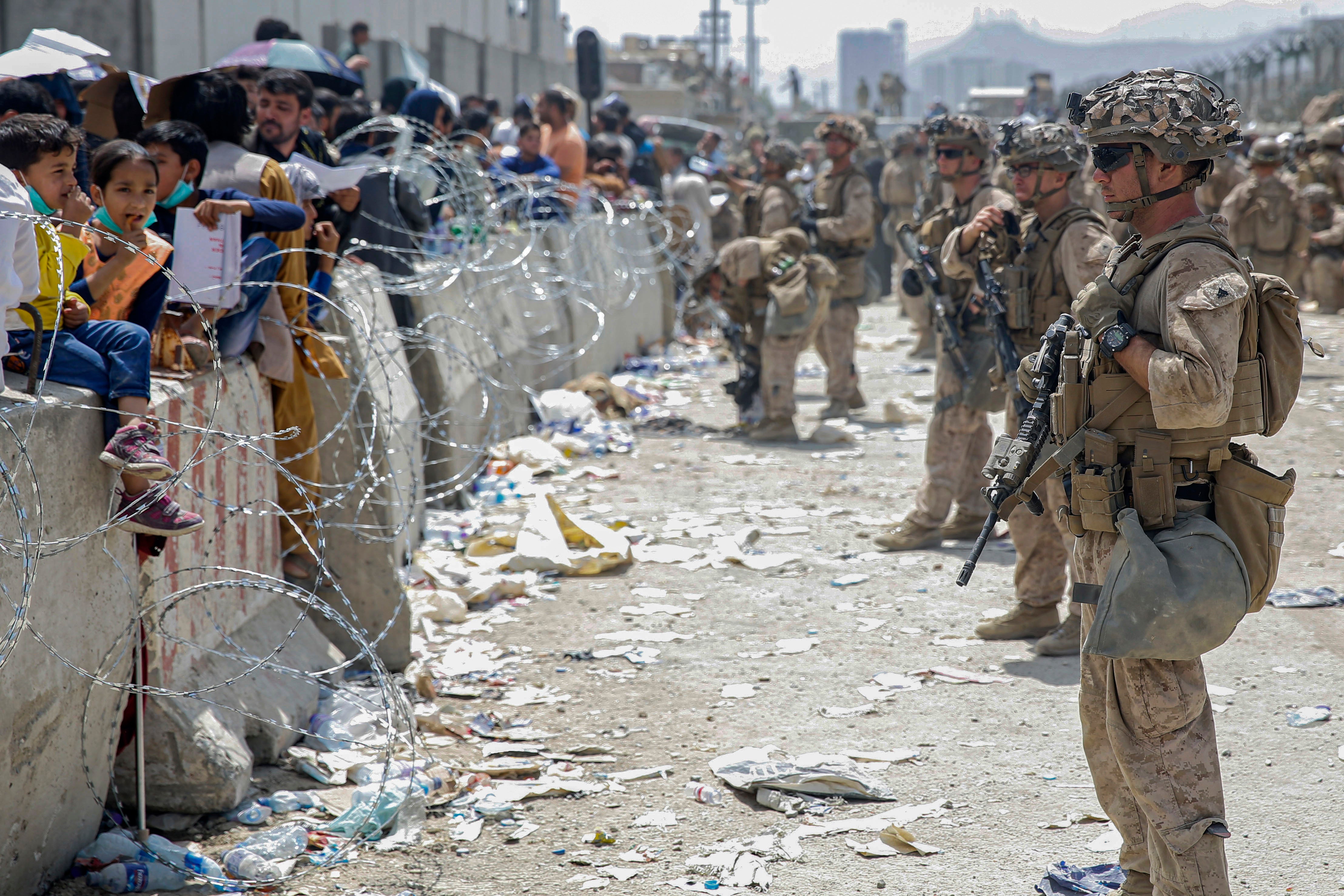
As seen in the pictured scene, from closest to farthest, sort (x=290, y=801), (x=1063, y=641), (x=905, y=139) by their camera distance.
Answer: (x=290, y=801) → (x=1063, y=641) → (x=905, y=139)

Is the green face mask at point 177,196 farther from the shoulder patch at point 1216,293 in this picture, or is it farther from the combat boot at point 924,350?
the combat boot at point 924,350

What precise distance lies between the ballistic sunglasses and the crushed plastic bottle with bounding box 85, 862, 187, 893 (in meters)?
2.77

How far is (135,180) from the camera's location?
3.52 meters

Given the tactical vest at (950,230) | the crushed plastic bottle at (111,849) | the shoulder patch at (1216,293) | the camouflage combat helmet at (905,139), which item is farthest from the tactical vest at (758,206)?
the crushed plastic bottle at (111,849)

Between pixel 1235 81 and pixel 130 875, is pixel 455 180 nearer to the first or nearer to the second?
pixel 130 875

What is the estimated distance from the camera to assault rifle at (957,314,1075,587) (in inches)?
114

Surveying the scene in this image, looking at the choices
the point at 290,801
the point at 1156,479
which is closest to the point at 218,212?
the point at 290,801

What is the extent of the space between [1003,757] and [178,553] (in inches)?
100

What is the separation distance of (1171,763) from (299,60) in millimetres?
6092

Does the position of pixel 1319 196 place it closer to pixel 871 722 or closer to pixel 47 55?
pixel 871 722

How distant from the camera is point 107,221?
371 cm

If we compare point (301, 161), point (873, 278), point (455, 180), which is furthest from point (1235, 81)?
point (301, 161)

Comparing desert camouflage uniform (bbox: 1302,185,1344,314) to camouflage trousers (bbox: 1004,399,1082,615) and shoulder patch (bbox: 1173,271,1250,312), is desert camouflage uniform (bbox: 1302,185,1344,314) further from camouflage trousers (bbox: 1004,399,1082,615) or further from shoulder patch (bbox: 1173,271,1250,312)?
shoulder patch (bbox: 1173,271,1250,312)

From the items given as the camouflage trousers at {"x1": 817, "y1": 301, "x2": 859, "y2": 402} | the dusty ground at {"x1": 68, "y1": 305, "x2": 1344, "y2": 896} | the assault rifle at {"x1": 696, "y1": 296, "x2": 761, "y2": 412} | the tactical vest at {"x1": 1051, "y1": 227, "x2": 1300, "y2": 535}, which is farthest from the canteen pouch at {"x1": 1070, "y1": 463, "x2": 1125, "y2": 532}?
the camouflage trousers at {"x1": 817, "y1": 301, "x2": 859, "y2": 402}
